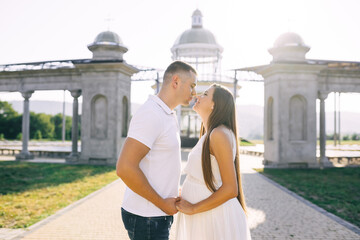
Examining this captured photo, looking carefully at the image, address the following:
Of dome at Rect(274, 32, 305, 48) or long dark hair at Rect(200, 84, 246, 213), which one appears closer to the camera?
long dark hair at Rect(200, 84, 246, 213)

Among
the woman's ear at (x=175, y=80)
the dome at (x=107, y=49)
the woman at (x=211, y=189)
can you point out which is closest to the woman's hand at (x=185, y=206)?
the woman at (x=211, y=189)

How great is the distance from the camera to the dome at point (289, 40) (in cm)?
1833

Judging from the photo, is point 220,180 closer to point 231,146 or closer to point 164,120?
point 231,146

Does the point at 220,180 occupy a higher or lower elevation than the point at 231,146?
lower

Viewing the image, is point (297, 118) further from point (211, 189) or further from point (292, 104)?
point (211, 189)

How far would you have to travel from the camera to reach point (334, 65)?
778 inches

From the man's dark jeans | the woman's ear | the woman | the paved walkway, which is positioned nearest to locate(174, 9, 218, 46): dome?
the paved walkway

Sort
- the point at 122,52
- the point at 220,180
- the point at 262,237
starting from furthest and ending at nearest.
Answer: the point at 122,52 → the point at 262,237 → the point at 220,180

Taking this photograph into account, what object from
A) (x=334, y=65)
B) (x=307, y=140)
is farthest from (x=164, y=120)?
(x=334, y=65)

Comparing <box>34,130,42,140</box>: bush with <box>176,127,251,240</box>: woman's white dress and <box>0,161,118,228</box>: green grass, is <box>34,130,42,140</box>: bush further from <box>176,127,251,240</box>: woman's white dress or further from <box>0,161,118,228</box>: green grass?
<box>176,127,251,240</box>: woman's white dress

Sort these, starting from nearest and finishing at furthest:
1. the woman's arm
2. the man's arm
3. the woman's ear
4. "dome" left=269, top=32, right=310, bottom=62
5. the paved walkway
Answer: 1. the man's arm
2. the woman's arm
3. the woman's ear
4. the paved walkway
5. "dome" left=269, top=32, right=310, bottom=62

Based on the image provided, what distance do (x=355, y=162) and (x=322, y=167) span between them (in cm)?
474

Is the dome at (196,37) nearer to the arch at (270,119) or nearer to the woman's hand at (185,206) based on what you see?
the arch at (270,119)

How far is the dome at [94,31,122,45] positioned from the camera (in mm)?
19905
